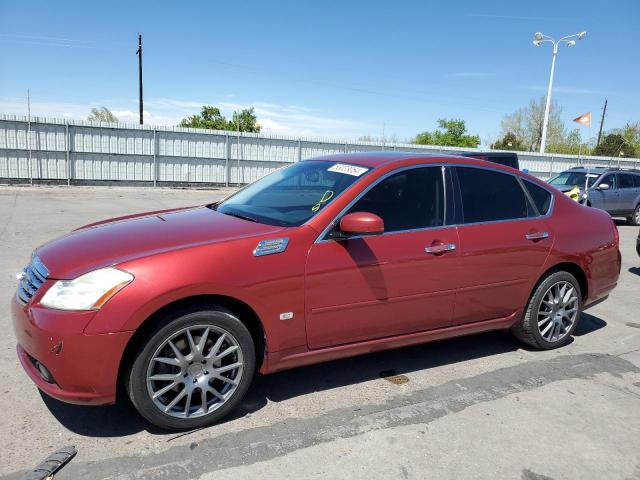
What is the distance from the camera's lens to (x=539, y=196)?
14.5ft

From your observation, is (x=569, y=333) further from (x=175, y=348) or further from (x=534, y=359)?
(x=175, y=348)

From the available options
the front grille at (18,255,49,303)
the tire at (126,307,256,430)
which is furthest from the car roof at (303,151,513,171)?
the front grille at (18,255,49,303)

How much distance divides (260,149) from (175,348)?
21.2 metres

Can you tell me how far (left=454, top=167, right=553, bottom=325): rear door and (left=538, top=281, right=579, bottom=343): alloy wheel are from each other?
0.30 metres

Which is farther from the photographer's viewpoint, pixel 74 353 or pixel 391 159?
pixel 391 159

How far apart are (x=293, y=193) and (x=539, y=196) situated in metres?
2.21

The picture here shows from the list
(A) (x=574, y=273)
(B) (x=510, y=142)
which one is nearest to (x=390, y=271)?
(A) (x=574, y=273)

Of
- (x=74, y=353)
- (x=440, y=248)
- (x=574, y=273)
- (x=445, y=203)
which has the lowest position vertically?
(x=74, y=353)

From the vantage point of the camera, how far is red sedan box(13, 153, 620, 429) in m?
2.73

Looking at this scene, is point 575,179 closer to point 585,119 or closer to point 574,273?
point 585,119

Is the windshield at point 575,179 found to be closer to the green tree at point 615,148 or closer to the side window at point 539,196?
the side window at point 539,196

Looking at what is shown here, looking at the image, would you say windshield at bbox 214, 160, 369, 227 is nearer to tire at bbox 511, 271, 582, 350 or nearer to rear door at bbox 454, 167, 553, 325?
→ rear door at bbox 454, 167, 553, 325

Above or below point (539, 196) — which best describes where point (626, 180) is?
above

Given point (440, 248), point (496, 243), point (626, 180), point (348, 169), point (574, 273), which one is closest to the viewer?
point (440, 248)
